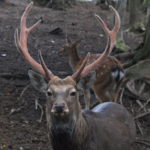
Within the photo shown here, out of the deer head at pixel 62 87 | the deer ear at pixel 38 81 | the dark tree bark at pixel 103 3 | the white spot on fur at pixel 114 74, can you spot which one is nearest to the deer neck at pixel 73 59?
the white spot on fur at pixel 114 74

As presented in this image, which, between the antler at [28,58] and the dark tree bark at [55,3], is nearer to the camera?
the antler at [28,58]

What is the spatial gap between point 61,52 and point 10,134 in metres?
4.27

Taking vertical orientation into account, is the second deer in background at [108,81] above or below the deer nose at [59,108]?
below

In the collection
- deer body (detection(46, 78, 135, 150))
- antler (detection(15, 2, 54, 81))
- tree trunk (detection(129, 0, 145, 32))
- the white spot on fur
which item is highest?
antler (detection(15, 2, 54, 81))

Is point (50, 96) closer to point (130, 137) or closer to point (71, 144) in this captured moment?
point (71, 144)

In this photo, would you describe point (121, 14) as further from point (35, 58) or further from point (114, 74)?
point (114, 74)

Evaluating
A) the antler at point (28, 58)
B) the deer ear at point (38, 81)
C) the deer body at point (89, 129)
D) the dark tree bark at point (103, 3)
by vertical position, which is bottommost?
the dark tree bark at point (103, 3)

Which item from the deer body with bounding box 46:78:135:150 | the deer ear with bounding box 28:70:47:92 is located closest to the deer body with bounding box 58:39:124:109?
the deer body with bounding box 46:78:135:150

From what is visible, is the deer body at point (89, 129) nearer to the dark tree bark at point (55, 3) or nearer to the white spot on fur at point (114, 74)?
the white spot on fur at point (114, 74)

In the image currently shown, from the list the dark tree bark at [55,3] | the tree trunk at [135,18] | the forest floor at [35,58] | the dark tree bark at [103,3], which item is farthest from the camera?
the dark tree bark at [103,3]

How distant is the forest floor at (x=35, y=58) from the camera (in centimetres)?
511

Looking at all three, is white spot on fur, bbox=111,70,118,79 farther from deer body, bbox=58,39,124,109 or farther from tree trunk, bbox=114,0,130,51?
tree trunk, bbox=114,0,130,51

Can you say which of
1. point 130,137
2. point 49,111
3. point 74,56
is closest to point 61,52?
point 74,56

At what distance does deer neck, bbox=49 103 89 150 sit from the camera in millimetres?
3299
